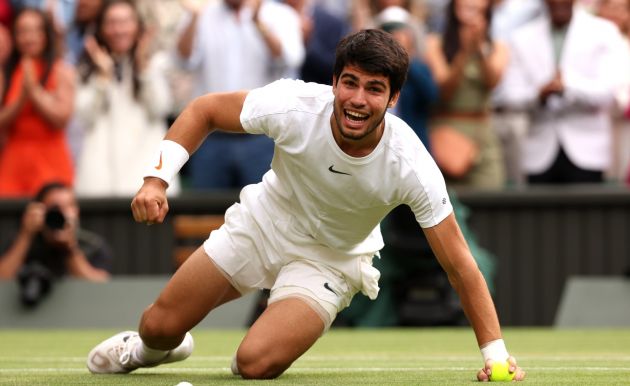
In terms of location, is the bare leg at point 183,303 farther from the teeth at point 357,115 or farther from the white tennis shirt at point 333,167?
the teeth at point 357,115

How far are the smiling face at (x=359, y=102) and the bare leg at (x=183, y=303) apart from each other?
1.06 metres

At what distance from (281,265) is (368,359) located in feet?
→ 5.54

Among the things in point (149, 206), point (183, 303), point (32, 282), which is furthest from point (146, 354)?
point (32, 282)

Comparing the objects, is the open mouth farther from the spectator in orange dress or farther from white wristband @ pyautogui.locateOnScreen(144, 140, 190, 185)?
the spectator in orange dress

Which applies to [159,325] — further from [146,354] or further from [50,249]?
[50,249]

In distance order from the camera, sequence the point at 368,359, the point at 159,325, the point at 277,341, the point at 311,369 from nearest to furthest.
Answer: the point at 277,341 < the point at 159,325 < the point at 311,369 < the point at 368,359

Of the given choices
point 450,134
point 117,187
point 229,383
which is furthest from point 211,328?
point 229,383

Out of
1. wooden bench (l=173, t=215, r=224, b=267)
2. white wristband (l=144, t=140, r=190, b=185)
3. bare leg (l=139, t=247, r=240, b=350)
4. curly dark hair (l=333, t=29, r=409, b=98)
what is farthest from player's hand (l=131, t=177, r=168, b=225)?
wooden bench (l=173, t=215, r=224, b=267)

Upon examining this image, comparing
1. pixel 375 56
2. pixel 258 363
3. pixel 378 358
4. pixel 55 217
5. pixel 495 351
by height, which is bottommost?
pixel 55 217

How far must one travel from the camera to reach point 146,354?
719cm

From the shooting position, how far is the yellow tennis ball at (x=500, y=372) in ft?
21.3

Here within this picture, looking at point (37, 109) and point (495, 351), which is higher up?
point (495, 351)

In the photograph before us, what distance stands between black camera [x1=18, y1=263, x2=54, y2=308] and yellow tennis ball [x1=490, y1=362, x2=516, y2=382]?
20.9 ft

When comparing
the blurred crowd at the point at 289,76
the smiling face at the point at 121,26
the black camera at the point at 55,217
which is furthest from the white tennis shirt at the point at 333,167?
the smiling face at the point at 121,26
